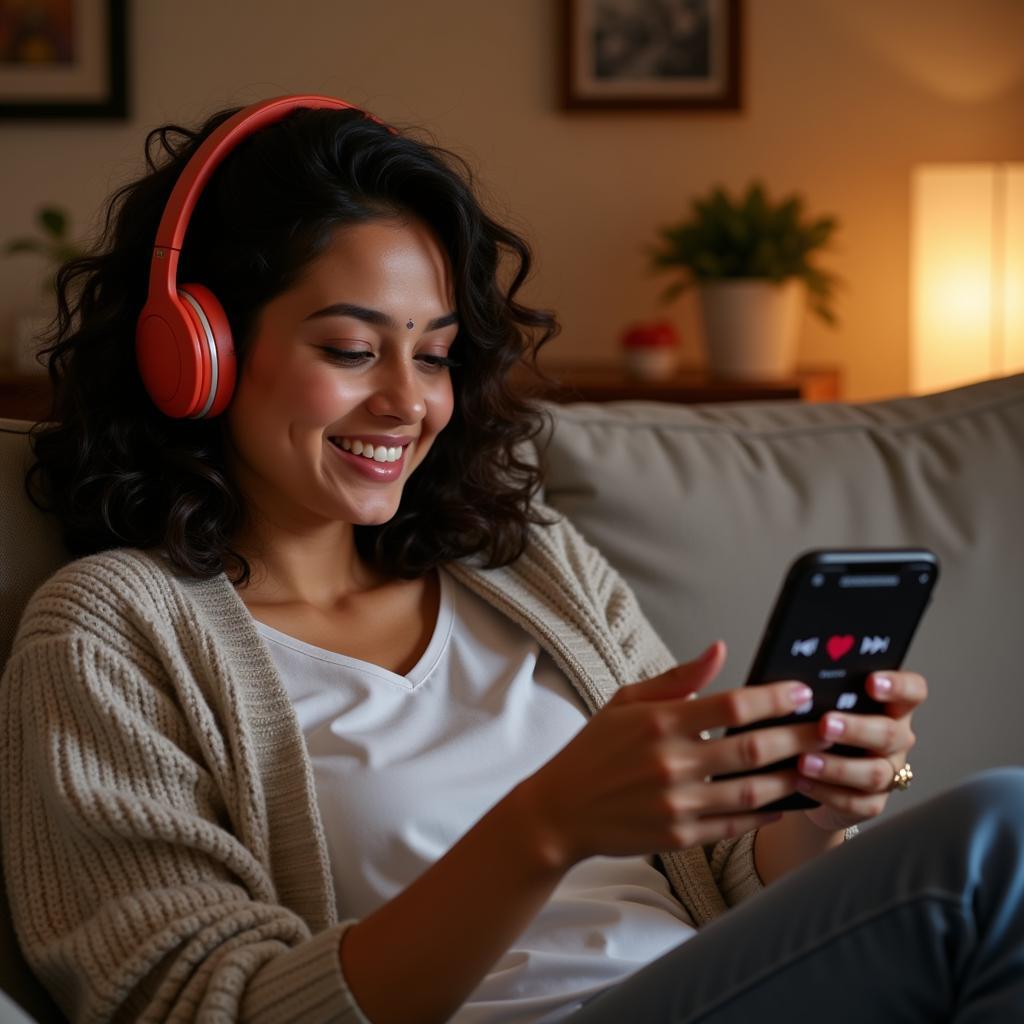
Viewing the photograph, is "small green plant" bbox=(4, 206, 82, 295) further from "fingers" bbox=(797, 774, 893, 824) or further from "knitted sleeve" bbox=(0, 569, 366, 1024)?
"fingers" bbox=(797, 774, 893, 824)

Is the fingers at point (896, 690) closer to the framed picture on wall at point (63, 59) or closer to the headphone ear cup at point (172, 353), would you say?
the headphone ear cup at point (172, 353)

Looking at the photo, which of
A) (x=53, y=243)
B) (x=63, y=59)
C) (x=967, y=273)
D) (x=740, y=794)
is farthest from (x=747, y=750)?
(x=63, y=59)

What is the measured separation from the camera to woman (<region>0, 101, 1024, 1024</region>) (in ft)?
2.89

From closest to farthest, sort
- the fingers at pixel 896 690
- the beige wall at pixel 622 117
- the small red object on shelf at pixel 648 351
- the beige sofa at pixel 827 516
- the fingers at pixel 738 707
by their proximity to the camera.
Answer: the fingers at pixel 738 707 → the fingers at pixel 896 690 → the beige sofa at pixel 827 516 → the small red object on shelf at pixel 648 351 → the beige wall at pixel 622 117

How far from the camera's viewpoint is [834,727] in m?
0.93

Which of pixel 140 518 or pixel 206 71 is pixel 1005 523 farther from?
pixel 206 71

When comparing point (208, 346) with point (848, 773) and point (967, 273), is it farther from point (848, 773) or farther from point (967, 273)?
point (967, 273)

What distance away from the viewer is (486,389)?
1393mm

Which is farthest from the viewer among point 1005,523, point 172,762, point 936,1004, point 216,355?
point 1005,523

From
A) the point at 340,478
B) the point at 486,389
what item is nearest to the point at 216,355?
the point at 340,478

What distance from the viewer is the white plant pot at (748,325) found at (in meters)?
2.95

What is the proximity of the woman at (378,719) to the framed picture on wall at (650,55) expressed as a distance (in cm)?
198

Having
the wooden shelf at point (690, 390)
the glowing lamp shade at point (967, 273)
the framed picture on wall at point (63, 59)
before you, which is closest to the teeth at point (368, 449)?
the wooden shelf at point (690, 390)

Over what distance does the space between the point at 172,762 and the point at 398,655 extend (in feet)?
0.91
